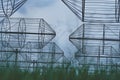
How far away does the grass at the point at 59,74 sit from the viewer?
337 centimetres

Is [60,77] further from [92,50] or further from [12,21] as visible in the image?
[92,50]

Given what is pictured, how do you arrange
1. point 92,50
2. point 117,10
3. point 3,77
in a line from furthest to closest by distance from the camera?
point 92,50
point 117,10
point 3,77

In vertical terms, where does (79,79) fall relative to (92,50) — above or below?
above

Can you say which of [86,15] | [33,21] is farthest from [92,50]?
[86,15]

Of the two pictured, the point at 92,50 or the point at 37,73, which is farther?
the point at 92,50

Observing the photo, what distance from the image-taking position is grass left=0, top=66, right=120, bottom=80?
11.0 ft

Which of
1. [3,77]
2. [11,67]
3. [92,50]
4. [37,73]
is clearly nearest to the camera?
[3,77]

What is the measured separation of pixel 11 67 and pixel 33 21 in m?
18.9

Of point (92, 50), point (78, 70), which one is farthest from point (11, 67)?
point (92, 50)

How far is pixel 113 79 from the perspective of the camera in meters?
3.58

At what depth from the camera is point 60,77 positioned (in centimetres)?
355

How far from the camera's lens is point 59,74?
11.8 feet

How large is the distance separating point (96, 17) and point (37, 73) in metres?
9.50

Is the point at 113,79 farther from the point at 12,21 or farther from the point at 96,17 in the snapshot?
the point at 12,21
